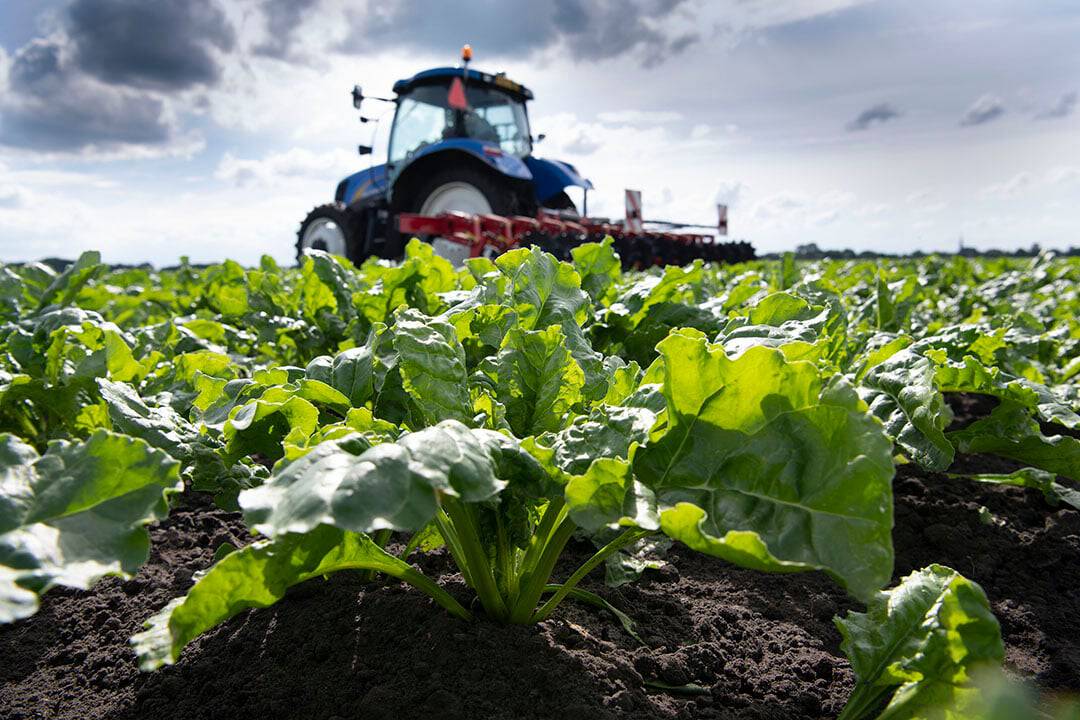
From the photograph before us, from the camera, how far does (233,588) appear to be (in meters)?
1.16

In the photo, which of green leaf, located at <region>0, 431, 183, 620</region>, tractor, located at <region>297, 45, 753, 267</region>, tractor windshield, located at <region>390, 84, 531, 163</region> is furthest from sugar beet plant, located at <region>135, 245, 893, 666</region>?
tractor windshield, located at <region>390, 84, 531, 163</region>

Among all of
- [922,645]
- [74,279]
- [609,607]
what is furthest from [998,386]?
[74,279]

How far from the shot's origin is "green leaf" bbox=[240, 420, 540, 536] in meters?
0.97

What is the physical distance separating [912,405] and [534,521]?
932 millimetres

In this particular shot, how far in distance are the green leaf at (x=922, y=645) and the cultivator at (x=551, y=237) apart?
498 cm

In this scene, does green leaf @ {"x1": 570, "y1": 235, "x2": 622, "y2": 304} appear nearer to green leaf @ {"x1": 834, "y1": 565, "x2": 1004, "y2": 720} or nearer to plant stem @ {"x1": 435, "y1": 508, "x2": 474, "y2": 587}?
plant stem @ {"x1": 435, "y1": 508, "x2": 474, "y2": 587}

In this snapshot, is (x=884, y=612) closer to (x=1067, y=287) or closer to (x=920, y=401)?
(x=920, y=401)

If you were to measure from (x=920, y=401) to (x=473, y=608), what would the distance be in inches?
43.5

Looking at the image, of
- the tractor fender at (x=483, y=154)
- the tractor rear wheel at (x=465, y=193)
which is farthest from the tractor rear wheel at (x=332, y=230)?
the tractor fender at (x=483, y=154)

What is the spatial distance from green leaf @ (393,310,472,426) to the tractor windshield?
441 inches

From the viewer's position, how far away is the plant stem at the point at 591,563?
1388 mm

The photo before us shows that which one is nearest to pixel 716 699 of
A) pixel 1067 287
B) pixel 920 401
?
pixel 920 401

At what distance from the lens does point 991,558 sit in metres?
2.37

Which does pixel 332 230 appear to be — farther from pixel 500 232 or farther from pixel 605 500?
pixel 605 500
